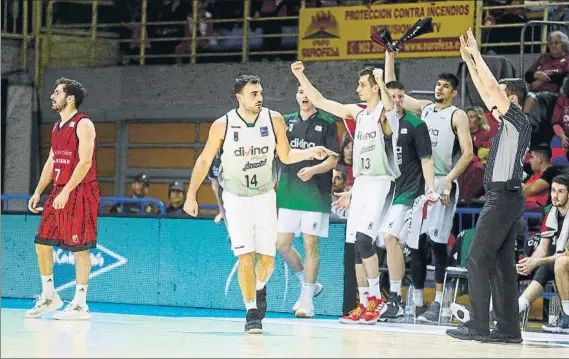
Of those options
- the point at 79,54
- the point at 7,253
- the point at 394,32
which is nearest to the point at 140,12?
the point at 79,54

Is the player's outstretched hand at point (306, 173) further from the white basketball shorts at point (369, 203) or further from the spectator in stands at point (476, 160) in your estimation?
the spectator in stands at point (476, 160)

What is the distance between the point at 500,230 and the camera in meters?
10.8

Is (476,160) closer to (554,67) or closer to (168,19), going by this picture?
(554,67)

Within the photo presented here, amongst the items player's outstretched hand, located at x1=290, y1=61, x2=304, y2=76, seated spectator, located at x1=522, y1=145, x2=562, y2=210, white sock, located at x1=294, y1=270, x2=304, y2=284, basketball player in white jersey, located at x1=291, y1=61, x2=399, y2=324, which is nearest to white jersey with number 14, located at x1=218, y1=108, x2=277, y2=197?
player's outstretched hand, located at x1=290, y1=61, x2=304, y2=76

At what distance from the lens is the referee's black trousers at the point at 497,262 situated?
35.7 ft

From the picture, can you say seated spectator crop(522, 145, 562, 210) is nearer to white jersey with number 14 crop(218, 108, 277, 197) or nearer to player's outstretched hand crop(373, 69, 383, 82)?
player's outstretched hand crop(373, 69, 383, 82)

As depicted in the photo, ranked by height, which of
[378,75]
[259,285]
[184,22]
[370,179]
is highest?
[184,22]

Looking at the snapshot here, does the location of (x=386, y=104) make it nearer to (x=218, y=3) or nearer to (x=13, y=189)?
(x=218, y=3)

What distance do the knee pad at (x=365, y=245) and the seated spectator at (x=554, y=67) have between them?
4.56m


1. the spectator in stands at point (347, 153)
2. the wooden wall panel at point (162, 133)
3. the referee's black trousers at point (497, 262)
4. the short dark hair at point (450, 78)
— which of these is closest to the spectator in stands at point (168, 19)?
the wooden wall panel at point (162, 133)

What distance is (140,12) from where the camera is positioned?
24.7 m

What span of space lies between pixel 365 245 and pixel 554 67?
502 cm

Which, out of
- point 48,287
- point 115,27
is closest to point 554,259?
point 48,287

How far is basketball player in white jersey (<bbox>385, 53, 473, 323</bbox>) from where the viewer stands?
1377cm
